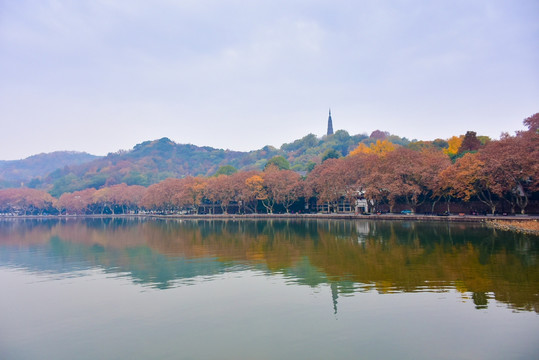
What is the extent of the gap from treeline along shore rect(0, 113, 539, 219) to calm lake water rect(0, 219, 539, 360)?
2183 cm

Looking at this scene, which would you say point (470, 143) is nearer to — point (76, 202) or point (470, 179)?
point (470, 179)

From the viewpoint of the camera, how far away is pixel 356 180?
6169cm

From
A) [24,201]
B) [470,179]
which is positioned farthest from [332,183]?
[24,201]

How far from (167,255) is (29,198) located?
120558mm

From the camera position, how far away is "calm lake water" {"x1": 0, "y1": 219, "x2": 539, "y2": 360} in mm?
10062

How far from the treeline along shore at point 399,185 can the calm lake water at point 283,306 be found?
21.8 m

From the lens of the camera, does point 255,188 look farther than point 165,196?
No

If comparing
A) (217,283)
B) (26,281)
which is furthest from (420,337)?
(26,281)

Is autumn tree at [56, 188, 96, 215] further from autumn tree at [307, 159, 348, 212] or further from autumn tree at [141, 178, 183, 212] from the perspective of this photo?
autumn tree at [307, 159, 348, 212]

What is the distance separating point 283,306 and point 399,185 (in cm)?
4309

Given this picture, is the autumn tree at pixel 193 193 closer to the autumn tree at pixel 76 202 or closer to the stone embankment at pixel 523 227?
the autumn tree at pixel 76 202

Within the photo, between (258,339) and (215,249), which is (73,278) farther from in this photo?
(258,339)

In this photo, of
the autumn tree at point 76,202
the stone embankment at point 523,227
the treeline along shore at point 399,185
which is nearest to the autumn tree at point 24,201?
the autumn tree at point 76,202

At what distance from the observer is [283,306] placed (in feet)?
44.3
